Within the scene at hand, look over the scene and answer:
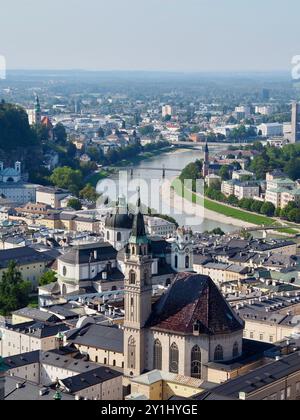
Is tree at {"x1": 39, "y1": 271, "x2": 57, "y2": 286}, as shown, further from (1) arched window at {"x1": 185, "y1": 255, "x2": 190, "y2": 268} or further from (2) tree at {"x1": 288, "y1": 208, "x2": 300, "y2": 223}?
(2) tree at {"x1": 288, "y1": 208, "x2": 300, "y2": 223}

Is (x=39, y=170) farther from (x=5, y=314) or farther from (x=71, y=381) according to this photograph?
(x=71, y=381)

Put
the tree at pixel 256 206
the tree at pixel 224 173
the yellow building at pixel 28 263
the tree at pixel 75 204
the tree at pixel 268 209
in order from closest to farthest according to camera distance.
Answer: the yellow building at pixel 28 263 < the tree at pixel 75 204 < the tree at pixel 268 209 < the tree at pixel 256 206 < the tree at pixel 224 173

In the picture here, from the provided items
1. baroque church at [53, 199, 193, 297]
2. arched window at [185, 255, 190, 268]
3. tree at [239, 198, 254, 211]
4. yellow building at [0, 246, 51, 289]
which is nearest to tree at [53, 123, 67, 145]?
tree at [239, 198, 254, 211]

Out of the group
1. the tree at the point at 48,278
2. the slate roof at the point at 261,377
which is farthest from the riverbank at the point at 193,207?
Result: the slate roof at the point at 261,377

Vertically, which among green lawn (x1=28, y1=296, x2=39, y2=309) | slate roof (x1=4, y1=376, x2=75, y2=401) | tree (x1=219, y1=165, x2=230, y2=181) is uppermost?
slate roof (x1=4, y1=376, x2=75, y2=401)

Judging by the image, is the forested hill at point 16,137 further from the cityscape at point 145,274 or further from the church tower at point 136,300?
the church tower at point 136,300

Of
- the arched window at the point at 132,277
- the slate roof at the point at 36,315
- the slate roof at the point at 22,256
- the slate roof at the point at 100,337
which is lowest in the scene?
the slate roof at the point at 22,256

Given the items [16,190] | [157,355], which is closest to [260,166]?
[16,190]
